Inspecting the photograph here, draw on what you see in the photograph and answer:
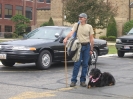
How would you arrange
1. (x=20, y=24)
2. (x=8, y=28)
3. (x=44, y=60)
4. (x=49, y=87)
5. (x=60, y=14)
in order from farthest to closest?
1. (x=8, y=28)
2. (x=20, y=24)
3. (x=60, y=14)
4. (x=44, y=60)
5. (x=49, y=87)

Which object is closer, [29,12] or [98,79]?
[98,79]

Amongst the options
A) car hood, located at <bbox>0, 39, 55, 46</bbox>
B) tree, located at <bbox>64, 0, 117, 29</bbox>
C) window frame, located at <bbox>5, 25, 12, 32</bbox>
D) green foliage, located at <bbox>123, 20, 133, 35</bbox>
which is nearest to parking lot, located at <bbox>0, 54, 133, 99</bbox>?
car hood, located at <bbox>0, 39, 55, 46</bbox>

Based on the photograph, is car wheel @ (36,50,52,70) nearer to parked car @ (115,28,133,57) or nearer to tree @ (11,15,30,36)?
parked car @ (115,28,133,57)

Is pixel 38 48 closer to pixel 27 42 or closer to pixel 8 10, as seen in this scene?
pixel 27 42

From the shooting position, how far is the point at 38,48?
11.7 metres

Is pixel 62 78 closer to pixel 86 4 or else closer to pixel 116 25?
pixel 86 4

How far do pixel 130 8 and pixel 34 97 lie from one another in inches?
1475

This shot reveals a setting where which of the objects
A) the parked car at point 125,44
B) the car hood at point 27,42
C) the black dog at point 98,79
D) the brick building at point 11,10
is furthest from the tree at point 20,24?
the black dog at point 98,79

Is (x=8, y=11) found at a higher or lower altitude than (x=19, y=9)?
lower

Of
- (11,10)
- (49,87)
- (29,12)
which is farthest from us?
(29,12)

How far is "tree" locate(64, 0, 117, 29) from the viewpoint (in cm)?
3180

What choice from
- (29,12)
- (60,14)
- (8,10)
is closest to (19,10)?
(8,10)

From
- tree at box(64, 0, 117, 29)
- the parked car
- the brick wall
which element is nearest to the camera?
the parked car

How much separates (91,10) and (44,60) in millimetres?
20709
